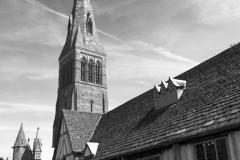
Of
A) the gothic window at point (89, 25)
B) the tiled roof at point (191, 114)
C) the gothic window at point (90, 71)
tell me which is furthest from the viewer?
the gothic window at point (89, 25)

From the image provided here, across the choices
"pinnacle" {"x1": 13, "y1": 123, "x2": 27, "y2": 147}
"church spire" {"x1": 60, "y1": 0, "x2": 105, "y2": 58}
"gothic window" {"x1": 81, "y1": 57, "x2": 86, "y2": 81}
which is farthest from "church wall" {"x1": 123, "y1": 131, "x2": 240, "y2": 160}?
"pinnacle" {"x1": 13, "y1": 123, "x2": 27, "y2": 147}

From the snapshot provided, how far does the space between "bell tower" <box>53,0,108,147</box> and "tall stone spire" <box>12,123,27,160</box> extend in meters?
10.1

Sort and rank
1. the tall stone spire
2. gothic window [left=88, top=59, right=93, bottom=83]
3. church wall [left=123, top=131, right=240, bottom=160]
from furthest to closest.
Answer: the tall stone spire
gothic window [left=88, top=59, right=93, bottom=83]
church wall [left=123, top=131, right=240, bottom=160]

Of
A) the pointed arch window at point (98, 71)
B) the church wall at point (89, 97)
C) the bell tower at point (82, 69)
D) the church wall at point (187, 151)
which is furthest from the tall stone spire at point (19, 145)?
the church wall at point (187, 151)

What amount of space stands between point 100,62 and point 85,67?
3.71 metres

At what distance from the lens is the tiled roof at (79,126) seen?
2053 centimetres

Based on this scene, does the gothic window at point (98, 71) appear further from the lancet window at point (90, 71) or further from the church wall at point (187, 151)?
the church wall at point (187, 151)

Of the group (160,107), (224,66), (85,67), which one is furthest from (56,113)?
(224,66)

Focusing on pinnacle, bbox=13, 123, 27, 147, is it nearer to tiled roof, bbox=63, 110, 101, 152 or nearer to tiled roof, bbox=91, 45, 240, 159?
tiled roof, bbox=63, 110, 101, 152

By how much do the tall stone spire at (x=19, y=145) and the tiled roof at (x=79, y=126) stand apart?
3606 cm

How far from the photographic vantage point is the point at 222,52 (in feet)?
48.4

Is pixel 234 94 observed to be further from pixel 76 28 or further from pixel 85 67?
pixel 76 28

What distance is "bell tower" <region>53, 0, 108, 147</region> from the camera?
163 ft

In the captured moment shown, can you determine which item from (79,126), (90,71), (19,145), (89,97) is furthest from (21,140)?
(79,126)
